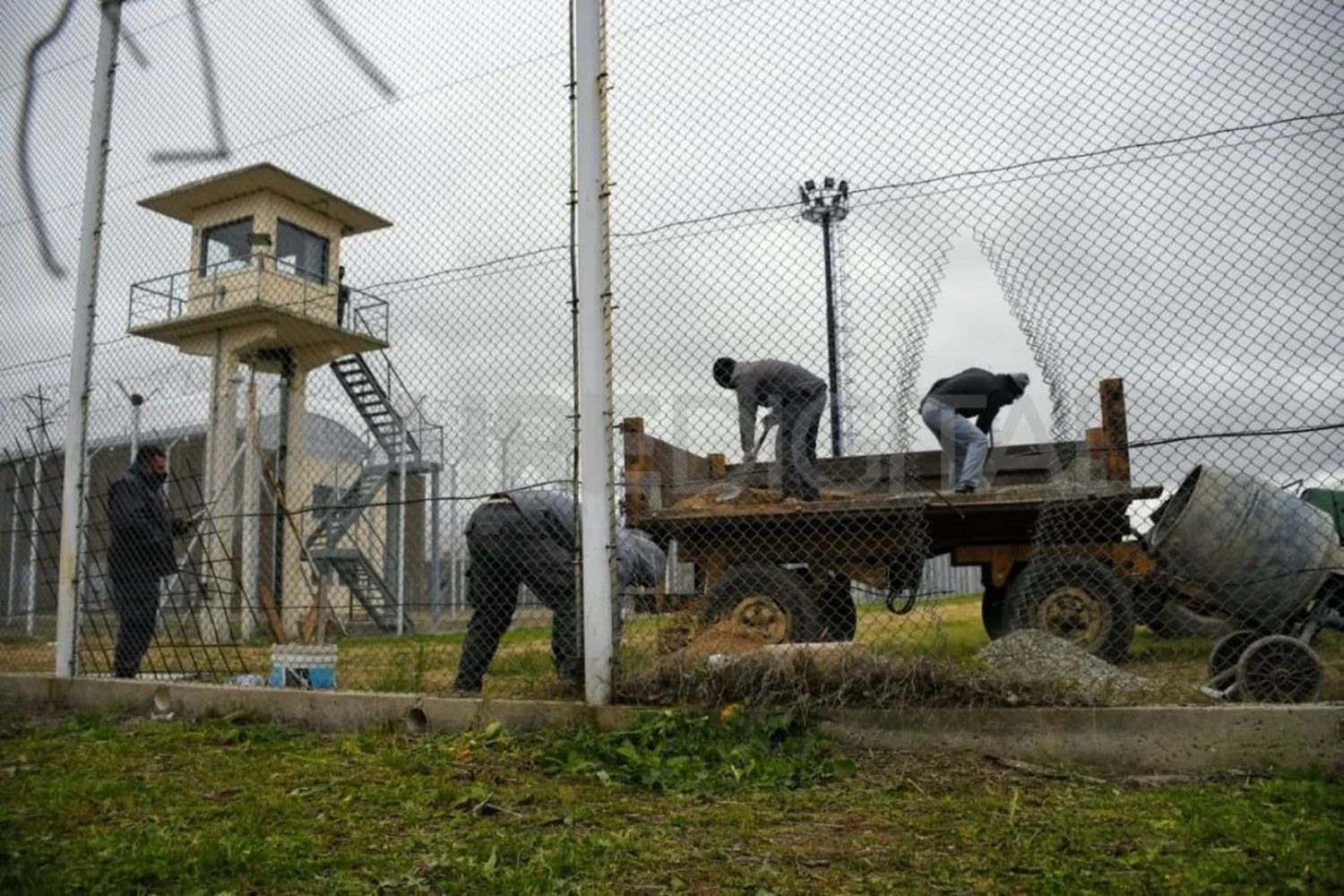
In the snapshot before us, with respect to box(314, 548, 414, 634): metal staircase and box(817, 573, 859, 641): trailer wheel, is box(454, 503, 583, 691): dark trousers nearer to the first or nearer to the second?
box(817, 573, 859, 641): trailer wheel

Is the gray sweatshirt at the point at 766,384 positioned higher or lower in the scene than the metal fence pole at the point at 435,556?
higher

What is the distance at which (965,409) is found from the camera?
670 cm

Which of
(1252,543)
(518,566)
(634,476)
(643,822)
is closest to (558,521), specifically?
(518,566)

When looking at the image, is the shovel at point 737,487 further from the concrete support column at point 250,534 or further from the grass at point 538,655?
the concrete support column at point 250,534

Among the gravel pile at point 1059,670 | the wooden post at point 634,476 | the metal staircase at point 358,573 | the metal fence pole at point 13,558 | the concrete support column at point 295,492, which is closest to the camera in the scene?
the gravel pile at point 1059,670

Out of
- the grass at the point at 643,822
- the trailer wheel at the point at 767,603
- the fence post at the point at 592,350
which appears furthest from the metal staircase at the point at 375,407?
the grass at the point at 643,822

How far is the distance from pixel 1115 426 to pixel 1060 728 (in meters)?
2.39

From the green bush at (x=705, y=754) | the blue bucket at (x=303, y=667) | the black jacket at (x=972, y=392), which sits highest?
the black jacket at (x=972, y=392)

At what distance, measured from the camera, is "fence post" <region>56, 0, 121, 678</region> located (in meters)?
5.80

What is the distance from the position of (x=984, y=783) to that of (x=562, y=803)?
139 centimetres

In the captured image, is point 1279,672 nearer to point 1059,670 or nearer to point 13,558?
point 1059,670

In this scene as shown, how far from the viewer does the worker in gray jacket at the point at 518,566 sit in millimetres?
5191

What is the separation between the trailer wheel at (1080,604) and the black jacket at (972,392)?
1152 mm

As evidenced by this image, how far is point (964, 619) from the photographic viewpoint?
27.5 ft
